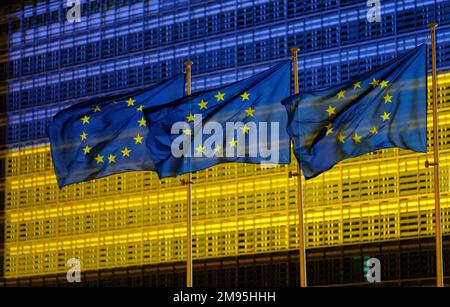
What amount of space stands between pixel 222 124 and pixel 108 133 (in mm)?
3875

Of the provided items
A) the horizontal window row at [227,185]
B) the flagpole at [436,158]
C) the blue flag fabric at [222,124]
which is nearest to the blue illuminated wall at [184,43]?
the horizontal window row at [227,185]

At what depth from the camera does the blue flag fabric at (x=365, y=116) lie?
43.0m

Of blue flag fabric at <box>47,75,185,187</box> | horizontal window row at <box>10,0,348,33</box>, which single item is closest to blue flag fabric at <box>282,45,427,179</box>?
blue flag fabric at <box>47,75,185,187</box>

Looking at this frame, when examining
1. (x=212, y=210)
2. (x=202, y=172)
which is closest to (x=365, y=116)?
(x=212, y=210)

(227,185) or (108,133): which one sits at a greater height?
(108,133)

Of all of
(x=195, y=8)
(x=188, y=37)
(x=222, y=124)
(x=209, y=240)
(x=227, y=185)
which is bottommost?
(x=209, y=240)

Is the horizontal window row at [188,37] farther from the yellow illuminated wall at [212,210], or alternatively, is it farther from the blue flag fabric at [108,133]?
the blue flag fabric at [108,133]

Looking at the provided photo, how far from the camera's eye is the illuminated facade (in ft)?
252

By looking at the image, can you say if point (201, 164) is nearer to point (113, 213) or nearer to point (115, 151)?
point (115, 151)

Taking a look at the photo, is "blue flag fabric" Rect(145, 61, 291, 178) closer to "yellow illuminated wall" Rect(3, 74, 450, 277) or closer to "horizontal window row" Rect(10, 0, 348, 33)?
"yellow illuminated wall" Rect(3, 74, 450, 277)

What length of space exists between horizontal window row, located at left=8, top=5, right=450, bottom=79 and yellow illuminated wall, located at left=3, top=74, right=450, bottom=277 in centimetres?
390

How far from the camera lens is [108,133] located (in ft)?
149

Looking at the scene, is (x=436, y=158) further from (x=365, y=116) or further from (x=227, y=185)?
(x=227, y=185)
